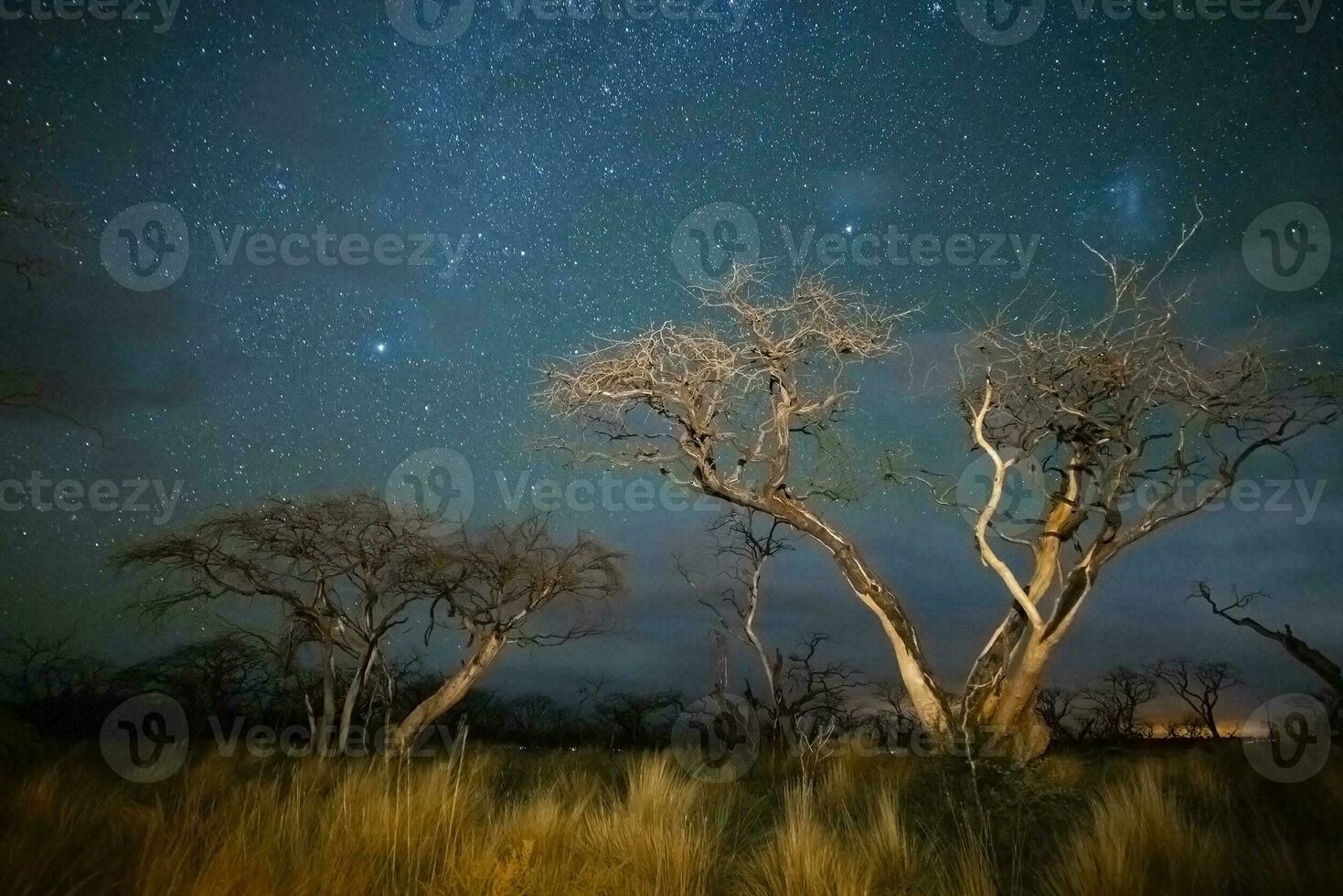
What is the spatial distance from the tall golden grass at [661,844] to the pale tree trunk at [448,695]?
10.7 meters

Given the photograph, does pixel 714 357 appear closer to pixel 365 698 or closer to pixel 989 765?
pixel 989 765

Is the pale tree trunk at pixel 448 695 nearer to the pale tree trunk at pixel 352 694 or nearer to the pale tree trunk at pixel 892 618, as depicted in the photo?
the pale tree trunk at pixel 352 694

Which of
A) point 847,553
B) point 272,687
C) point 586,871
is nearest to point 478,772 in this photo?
point 586,871

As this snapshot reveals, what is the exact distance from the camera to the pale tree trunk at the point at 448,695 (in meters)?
18.4

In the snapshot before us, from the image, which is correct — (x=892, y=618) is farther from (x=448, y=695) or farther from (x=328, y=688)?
(x=328, y=688)

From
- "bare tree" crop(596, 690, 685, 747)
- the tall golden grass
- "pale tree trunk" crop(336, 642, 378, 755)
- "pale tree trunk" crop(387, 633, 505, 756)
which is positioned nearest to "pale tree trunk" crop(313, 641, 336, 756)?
"pale tree trunk" crop(336, 642, 378, 755)

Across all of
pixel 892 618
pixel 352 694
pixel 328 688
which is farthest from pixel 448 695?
pixel 892 618

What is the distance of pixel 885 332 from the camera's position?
12336 millimetres

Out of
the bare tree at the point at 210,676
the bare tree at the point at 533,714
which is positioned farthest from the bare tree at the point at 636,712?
the bare tree at the point at 210,676

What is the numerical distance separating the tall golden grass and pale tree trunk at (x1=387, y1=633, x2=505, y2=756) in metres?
10.7

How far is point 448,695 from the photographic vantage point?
1850 centimetres

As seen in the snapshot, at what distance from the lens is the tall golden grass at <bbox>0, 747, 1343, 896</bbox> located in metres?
4.36

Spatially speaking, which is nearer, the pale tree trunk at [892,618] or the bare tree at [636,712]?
the pale tree trunk at [892,618]

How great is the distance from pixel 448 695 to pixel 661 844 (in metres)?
14.5
